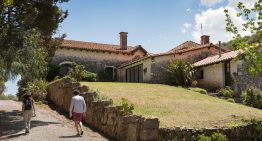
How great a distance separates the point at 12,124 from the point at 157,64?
1689 centimetres

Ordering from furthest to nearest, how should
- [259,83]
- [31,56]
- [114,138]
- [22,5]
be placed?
[259,83]
[31,56]
[22,5]
[114,138]

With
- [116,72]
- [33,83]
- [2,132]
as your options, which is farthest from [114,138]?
[116,72]

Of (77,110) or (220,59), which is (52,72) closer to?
(220,59)

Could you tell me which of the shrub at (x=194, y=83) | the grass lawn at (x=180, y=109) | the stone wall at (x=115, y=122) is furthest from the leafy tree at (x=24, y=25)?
the shrub at (x=194, y=83)

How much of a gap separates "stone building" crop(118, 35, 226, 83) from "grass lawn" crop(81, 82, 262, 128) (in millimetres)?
6948

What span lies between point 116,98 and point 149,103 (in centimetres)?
186

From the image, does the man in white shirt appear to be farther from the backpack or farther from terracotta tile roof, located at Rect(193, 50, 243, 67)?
terracotta tile roof, located at Rect(193, 50, 243, 67)

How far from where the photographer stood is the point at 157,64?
33031mm

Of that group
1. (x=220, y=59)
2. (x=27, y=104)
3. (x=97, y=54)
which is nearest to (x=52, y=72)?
(x=97, y=54)

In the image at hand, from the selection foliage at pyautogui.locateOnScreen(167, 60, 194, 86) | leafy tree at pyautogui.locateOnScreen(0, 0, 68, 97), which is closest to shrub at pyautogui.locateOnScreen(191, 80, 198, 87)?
foliage at pyautogui.locateOnScreen(167, 60, 194, 86)

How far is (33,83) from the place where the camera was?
2825cm

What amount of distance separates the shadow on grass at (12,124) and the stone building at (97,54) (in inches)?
605

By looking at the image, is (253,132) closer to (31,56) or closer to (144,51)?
(31,56)

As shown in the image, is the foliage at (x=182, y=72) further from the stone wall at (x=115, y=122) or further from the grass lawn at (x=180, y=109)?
the stone wall at (x=115, y=122)
